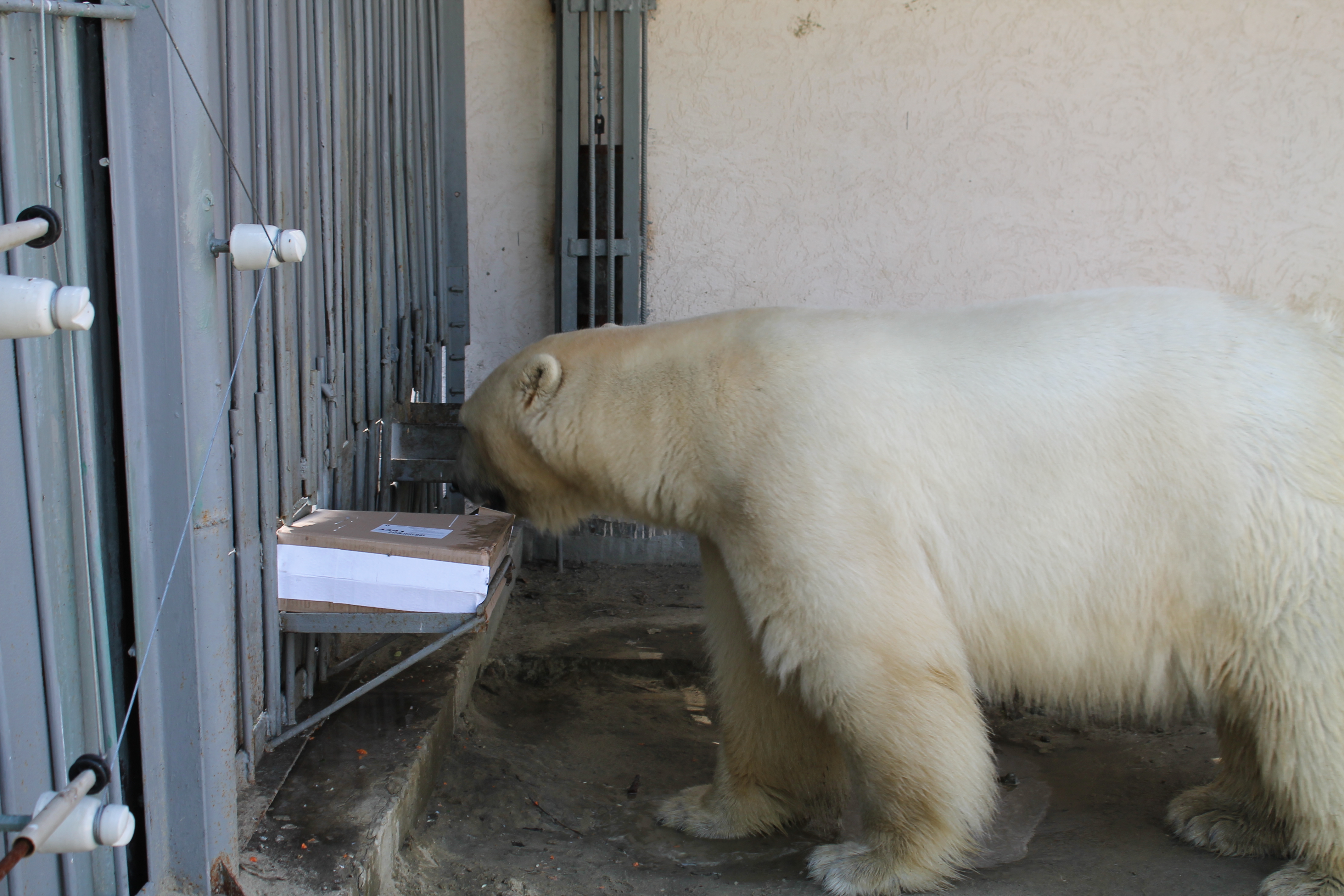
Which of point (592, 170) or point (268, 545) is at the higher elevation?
point (592, 170)

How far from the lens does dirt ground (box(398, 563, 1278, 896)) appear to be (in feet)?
9.24

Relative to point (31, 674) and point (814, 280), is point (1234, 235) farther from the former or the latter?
point (31, 674)

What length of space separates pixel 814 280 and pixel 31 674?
4.54 meters

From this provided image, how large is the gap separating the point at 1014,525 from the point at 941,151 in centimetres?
350

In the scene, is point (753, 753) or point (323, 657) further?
point (323, 657)

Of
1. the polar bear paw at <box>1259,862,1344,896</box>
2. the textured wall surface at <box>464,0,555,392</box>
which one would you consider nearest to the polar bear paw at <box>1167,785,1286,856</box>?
the polar bear paw at <box>1259,862,1344,896</box>

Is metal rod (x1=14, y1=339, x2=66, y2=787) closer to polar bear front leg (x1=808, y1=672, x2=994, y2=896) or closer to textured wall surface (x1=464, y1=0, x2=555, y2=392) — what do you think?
polar bear front leg (x1=808, y1=672, x2=994, y2=896)

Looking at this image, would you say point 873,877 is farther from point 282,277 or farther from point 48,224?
point 48,224

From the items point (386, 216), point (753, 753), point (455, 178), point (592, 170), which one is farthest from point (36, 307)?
point (455, 178)

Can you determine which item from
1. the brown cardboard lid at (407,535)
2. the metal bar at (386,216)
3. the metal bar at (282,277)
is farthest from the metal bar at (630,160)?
the metal bar at (282,277)

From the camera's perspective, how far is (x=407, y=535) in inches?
114

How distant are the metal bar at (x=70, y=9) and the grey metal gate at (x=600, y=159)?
352 cm

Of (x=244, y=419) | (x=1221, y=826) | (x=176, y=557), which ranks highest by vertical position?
(x=244, y=419)

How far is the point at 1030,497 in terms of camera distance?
260 centimetres
